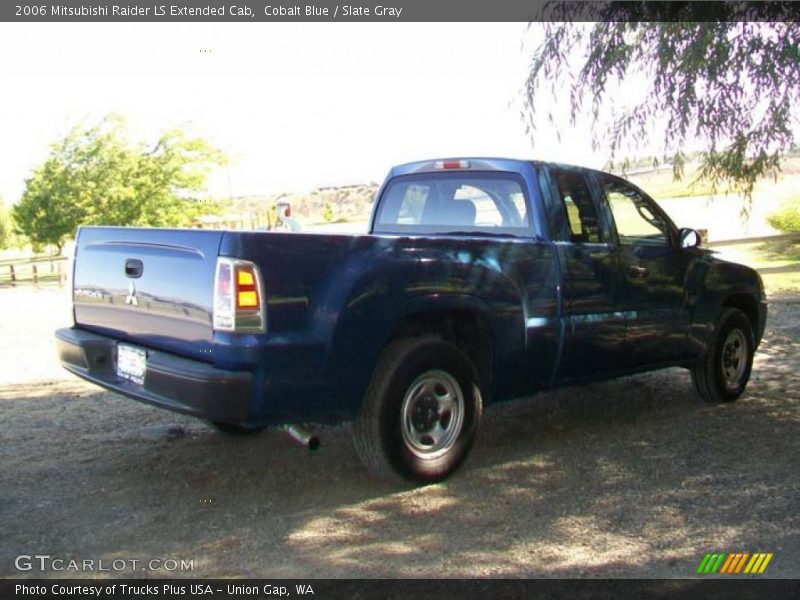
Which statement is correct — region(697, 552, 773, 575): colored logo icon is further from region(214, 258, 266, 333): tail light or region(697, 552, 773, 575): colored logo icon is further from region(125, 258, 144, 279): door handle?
region(125, 258, 144, 279): door handle

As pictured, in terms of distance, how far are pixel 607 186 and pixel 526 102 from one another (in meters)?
2.17

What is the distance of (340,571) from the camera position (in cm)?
376

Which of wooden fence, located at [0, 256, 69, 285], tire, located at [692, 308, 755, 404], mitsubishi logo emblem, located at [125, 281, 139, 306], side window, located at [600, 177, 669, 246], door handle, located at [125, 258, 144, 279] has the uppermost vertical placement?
side window, located at [600, 177, 669, 246]

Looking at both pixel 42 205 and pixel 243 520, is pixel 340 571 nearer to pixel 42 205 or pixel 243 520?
pixel 243 520

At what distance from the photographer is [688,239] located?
6.51 metres

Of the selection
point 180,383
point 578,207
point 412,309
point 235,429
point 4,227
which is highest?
point 578,207

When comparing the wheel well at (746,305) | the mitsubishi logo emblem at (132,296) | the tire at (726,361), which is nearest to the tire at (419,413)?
the mitsubishi logo emblem at (132,296)

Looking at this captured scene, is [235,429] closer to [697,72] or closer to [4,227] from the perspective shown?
[697,72]

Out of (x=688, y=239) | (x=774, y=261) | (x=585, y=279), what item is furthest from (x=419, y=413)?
(x=774, y=261)

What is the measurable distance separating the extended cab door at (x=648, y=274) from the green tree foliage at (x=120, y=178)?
31.1m

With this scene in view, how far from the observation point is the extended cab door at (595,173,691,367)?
6.07 metres

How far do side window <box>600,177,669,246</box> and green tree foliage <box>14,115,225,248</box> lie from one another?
31103 mm

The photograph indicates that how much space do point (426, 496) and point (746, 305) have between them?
391 cm
